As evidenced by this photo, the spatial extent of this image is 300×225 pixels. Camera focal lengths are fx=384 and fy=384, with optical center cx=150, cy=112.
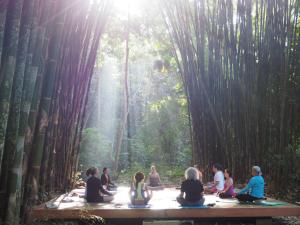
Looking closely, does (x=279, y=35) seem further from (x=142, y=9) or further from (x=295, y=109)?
(x=142, y=9)

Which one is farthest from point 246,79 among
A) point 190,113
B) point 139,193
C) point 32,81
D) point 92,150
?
point 92,150

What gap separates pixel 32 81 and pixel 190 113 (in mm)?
4241

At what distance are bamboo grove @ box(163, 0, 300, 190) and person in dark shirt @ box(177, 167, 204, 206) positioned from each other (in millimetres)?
1785

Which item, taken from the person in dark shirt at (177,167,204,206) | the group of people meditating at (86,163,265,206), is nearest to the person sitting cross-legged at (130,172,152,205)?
the group of people meditating at (86,163,265,206)

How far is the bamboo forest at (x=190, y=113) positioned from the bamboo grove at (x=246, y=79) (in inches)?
0.7

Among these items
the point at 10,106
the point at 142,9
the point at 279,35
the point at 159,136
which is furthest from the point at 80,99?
the point at 159,136

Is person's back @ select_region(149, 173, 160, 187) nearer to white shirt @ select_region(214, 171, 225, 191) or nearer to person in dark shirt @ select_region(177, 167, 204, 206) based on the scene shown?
white shirt @ select_region(214, 171, 225, 191)

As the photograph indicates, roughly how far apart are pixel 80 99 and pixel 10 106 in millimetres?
2613

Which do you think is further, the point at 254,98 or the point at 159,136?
the point at 159,136

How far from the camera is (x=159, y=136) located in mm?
14172

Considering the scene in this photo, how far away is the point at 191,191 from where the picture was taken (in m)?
4.29

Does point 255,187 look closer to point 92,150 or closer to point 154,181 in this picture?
point 154,181

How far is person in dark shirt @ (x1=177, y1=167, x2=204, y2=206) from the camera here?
4.25m

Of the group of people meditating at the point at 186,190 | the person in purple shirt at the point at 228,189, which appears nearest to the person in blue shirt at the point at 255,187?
the group of people meditating at the point at 186,190
